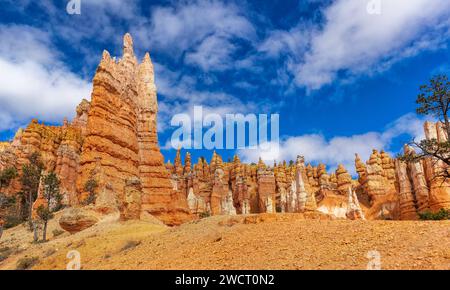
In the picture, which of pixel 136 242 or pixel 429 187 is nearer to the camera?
pixel 136 242

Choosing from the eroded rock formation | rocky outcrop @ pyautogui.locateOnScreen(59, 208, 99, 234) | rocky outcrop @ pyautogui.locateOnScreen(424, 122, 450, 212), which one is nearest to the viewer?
rocky outcrop @ pyautogui.locateOnScreen(59, 208, 99, 234)

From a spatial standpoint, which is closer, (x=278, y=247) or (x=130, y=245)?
(x=278, y=247)

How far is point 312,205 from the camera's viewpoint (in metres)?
51.4

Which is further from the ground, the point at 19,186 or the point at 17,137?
the point at 17,137

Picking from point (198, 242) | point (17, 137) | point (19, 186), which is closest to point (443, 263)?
point (198, 242)

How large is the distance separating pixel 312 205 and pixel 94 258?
37894mm

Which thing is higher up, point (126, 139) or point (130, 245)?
point (126, 139)

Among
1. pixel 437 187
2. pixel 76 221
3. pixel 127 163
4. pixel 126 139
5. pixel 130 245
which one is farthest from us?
pixel 126 139

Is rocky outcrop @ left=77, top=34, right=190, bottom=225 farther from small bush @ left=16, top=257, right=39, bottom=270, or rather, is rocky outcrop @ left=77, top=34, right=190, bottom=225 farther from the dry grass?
the dry grass

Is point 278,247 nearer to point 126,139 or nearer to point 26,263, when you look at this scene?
point 26,263

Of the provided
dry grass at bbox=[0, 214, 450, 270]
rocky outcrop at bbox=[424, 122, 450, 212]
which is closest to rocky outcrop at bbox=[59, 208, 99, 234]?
dry grass at bbox=[0, 214, 450, 270]

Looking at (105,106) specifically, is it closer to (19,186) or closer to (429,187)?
(19,186)

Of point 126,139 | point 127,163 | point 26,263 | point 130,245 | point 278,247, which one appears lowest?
point 26,263

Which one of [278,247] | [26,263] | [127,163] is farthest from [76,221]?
[278,247]
